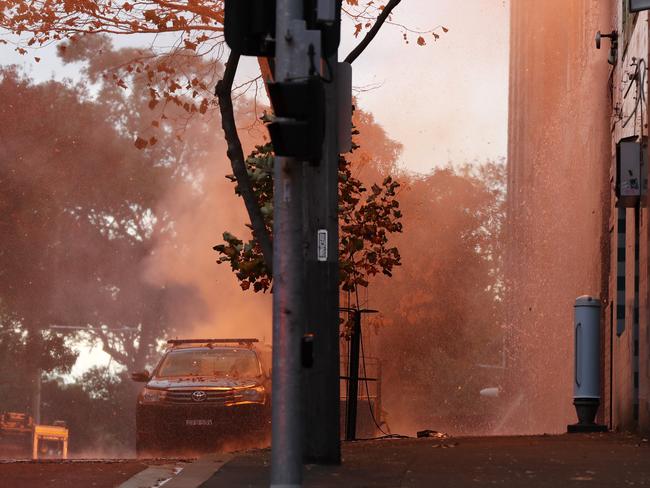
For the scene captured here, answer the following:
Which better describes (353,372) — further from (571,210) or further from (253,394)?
(571,210)

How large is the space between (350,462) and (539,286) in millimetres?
20134

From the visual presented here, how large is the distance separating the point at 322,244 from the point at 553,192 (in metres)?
20.6

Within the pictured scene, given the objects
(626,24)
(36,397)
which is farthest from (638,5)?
(36,397)

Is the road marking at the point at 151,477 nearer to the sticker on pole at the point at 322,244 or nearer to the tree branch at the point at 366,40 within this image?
the sticker on pole at the point at 322,244

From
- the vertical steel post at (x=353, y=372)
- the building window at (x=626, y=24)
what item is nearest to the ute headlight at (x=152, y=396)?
the vertical steel post at (x=353, y=372)

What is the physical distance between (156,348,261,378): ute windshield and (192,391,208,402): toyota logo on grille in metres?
0.62

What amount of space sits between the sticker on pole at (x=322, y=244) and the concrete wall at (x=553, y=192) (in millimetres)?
13526

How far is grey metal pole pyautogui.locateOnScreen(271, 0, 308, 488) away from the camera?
710cm

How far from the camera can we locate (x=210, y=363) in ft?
64.2

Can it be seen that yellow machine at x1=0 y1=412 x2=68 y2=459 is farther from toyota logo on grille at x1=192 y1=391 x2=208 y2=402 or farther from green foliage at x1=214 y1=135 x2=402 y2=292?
green foliage at x1=214 y1=135 x2=402 y2=292

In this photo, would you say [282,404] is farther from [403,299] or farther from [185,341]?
[403,299]

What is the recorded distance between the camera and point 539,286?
31203 mm

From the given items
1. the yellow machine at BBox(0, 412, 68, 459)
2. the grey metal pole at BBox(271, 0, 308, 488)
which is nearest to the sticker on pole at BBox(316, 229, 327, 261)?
the grey metal pole at BBox(271, 0, 308, 488)

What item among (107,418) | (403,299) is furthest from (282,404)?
(107,418)
